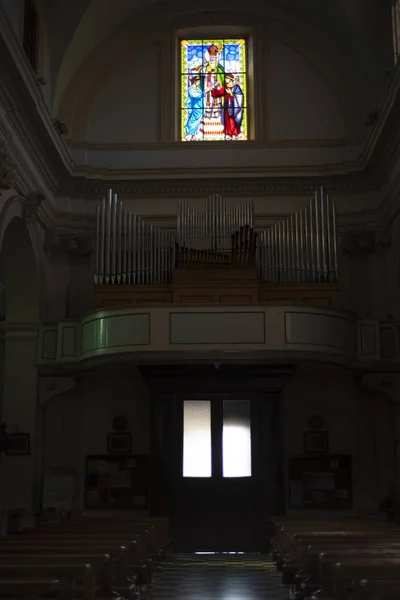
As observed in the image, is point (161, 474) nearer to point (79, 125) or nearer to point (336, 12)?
point (79, 125)

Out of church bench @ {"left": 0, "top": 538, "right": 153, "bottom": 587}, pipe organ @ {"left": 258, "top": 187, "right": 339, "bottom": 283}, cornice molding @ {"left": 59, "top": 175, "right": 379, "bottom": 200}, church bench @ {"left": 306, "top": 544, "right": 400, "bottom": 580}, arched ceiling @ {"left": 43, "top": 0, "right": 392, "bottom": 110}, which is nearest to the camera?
church bench @ {"left": 306, "top": 544, "right": 400, "bottom": 580}

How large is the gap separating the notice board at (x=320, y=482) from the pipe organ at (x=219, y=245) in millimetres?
3510

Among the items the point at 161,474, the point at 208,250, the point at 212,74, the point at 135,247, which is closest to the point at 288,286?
the point at 208,250

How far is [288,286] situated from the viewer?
14484 millimetres

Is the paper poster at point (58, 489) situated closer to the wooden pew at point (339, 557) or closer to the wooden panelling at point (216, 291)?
the wooden panelling at point (216, 291)

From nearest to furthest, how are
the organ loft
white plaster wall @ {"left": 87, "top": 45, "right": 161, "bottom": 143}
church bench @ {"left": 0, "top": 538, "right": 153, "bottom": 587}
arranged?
1. church bench @ {"left": 0, "top": 538, "right": 153, "bottom": 587}
2. the organ loft
3. white plaster wall @ {"left": 87, "top": 45, "right": 161, "bottom": 143}

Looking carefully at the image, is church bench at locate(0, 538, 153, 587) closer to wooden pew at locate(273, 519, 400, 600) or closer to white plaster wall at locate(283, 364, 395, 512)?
wooden pew at locate(273, 519, 400, 600)

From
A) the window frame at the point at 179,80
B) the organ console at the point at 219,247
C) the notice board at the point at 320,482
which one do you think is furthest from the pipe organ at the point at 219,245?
the notice board at the point at 320,482

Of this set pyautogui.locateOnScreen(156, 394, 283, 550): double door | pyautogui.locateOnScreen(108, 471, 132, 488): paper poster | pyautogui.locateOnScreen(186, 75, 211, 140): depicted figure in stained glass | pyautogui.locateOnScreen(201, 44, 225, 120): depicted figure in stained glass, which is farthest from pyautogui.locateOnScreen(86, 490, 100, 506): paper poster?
pyautogui.locateOnScreen(201, 44, 225, 120): depicted figure in stained glass

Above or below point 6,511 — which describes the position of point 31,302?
above

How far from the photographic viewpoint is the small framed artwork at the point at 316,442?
1510cm

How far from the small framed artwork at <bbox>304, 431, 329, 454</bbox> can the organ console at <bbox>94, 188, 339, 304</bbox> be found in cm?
300

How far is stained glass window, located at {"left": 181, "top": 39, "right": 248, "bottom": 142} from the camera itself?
17.0m

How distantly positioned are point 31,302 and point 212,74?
6.57m
